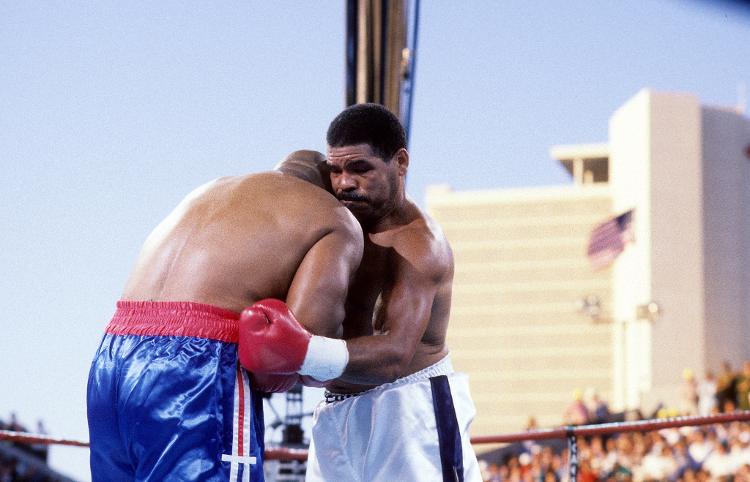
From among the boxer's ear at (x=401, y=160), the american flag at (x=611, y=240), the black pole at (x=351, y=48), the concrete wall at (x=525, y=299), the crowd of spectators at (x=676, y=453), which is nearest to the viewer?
the boxer's ear at (x=401, y=160)

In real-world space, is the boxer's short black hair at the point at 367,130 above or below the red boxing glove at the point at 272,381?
above

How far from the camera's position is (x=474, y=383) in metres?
46.0

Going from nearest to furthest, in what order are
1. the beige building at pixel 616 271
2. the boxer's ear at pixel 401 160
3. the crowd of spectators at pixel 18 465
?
1. the boxer's ear at pixel 401 160
2. the crowd of spectators at pixel 18 465
3. the beige building at pixel 616 271

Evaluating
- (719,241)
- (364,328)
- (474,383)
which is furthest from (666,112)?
(364,328)

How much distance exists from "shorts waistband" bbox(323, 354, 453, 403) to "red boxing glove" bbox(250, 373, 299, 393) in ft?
1.37

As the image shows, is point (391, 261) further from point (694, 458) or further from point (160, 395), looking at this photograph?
point (694, 458)

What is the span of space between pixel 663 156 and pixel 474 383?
702 inches

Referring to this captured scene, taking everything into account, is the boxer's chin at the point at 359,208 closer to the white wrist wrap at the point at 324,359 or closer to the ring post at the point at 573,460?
the white wrist wrap at the point at 324,359

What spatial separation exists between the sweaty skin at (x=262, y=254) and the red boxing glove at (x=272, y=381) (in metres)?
0.12

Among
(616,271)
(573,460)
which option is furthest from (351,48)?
(616,271)

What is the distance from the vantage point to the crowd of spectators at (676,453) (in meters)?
6.99

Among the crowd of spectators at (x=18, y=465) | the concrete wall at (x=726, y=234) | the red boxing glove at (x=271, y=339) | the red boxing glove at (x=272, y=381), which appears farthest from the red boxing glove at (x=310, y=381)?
the concrete wall at (x=726, y=234)

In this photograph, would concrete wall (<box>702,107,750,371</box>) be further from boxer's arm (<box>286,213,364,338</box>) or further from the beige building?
boxer's arm (<box>286,213,364,338</box>)

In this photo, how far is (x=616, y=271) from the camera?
3516cm
